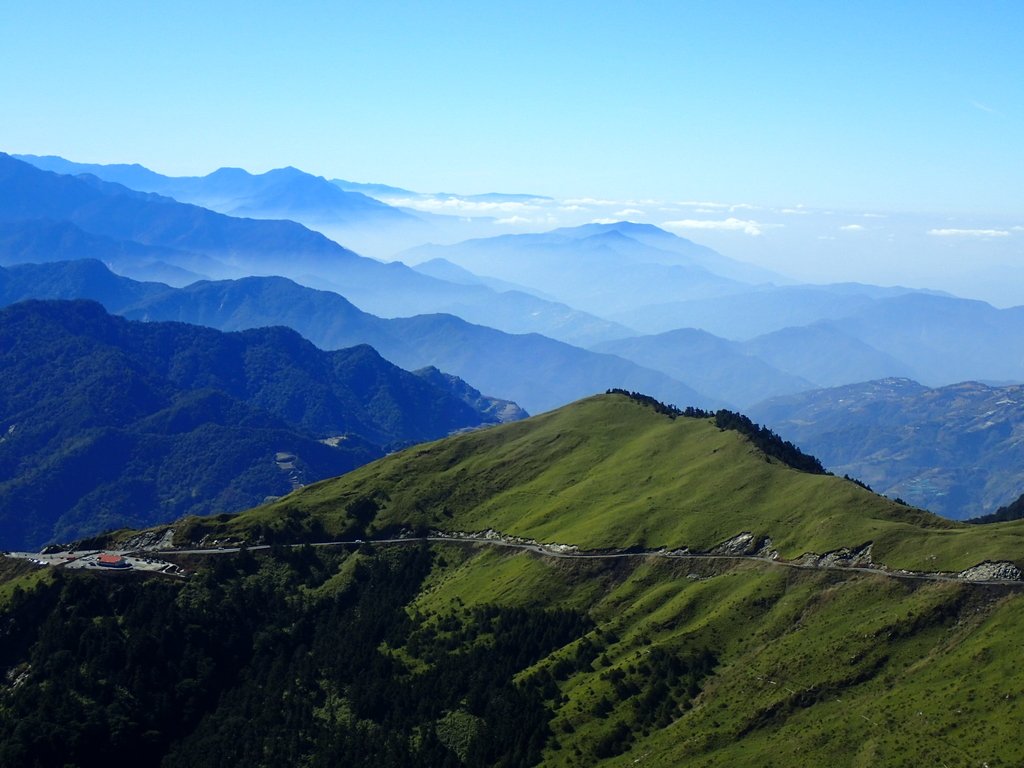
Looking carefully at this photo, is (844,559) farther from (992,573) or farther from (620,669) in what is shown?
(620,669)

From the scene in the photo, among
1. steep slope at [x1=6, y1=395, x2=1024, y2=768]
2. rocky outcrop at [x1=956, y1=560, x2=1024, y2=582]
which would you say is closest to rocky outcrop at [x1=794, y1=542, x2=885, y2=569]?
steep slope at [x1=6, y1=395, x2=1024, y2=768]

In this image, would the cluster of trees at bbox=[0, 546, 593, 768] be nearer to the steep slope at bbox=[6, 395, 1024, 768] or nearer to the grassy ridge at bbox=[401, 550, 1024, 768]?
the steep slope at bbox=[6, 395, 1024, 768]

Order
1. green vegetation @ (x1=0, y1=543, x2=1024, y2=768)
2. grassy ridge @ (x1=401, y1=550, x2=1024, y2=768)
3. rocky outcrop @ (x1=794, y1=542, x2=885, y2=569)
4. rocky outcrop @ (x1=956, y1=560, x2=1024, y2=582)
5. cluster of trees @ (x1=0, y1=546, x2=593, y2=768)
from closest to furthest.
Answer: grassy ridge @ (x1=401, y1=550, x2=1024, y2=768) → green vegetation @ (x1=0, y1=543, x2=1024, y2=768) → rocky outcrop @ (x1=956, y1=560, x2=1024, y2=582) → cluster of trees @ (x1=0, y1=546, x2=593, y2=768) → rocky outcrop @ (x1=794, y1=542, x2=885, y2=569)

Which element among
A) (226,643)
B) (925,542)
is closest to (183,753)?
(226,643)

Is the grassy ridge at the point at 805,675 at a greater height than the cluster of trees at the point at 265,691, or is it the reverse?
the grassy ridge at the point at 805,675

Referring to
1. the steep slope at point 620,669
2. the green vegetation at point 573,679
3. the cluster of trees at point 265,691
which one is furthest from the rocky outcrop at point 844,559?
the cluster of trees at point 265,691

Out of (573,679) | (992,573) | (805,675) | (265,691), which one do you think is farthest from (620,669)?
(265,691)

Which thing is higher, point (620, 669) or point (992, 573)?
point (992, 573)

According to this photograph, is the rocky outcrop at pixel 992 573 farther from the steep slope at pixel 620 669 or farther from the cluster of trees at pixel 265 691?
the cluster of trees at pixel 265 691

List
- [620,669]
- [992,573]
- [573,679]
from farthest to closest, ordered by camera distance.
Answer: [573,679] → [620,669] → [992,573]

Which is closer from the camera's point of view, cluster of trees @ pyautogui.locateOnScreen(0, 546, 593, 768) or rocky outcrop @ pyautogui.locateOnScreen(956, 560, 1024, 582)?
rocky outcrop @ pyautogui.locateOnScreen(956, 560, 1024, 582)

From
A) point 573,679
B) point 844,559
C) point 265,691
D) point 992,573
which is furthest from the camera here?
point 265,691

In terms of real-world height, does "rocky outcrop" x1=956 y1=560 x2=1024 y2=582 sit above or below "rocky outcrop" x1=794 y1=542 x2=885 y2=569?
above
